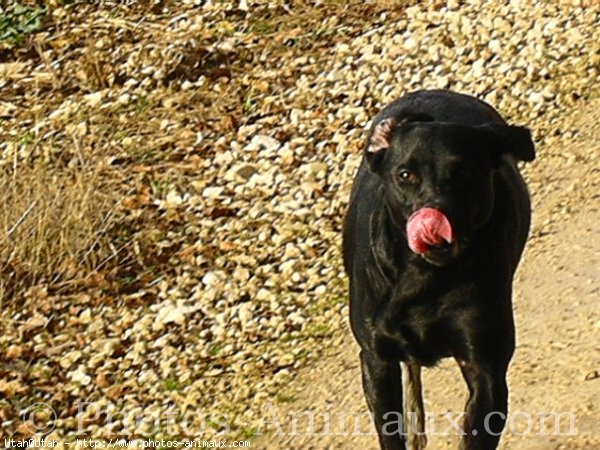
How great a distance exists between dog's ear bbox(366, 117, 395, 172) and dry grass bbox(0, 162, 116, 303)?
360cm

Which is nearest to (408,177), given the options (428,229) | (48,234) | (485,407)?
(428,229)

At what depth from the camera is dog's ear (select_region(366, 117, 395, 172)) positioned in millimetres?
5238

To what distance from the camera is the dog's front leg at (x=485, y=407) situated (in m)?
5.19

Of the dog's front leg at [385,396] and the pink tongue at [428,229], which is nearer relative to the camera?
the pink tongue at [428,229]

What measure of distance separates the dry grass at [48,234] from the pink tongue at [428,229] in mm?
4022

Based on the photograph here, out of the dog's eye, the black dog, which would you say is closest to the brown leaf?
the black dog

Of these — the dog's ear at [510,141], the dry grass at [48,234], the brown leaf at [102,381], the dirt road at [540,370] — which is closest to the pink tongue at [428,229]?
the dog's ear at [510,141]

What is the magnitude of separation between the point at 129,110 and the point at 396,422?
5.33m

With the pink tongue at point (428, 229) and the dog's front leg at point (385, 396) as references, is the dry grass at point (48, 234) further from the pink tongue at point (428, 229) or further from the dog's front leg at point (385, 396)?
the pink tongue at point (428, 229)

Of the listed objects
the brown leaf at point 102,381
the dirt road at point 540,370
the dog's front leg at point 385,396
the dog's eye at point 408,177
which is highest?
the dog's eye at point 408,177

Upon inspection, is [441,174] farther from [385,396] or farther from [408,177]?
[385,396]

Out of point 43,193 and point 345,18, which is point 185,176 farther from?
point 345,18

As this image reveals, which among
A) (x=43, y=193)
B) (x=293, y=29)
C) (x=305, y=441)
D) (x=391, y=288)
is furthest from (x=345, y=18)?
(x=391, y=288)

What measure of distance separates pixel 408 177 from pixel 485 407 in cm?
88
